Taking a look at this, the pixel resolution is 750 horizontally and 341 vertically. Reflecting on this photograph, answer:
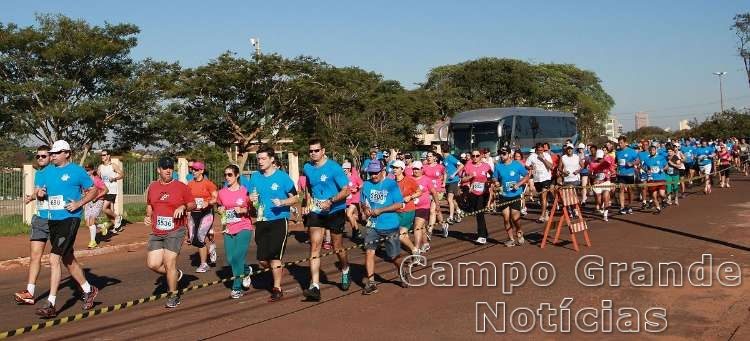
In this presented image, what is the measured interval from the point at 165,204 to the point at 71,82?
66.4ft

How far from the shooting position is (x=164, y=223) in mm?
8367

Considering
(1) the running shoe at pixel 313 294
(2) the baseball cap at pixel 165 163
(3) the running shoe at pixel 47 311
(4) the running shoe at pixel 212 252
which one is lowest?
(3) the running shoe at pixel 47 311

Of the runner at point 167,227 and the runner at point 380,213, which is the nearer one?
the runner at point 167,227

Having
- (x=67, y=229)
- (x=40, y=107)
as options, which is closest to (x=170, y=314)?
(x=67, y=229)

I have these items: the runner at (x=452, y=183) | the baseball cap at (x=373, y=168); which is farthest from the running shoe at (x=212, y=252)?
the runner at (x=452, y=183)

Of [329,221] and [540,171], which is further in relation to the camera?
[540,171]

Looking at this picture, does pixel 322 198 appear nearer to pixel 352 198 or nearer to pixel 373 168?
pixel 373 168

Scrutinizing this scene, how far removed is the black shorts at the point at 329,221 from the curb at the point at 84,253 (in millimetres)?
7046

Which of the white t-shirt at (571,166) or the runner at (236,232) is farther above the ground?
the white t-shirt at (571,166)

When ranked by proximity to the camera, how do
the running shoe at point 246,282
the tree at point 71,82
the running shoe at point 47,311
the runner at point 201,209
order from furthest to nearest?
the tree at point 71,82, the runner at point 201,209, the running shoe at point 246,282, the running shoe at point 47,311

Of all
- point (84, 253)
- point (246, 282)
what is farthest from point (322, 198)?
point (84, 253)

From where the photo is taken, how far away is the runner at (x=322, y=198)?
8711 millimetres

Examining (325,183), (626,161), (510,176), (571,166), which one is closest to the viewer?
(325,183)

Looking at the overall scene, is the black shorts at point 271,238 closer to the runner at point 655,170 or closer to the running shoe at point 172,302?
the running shoe at point 172,302
